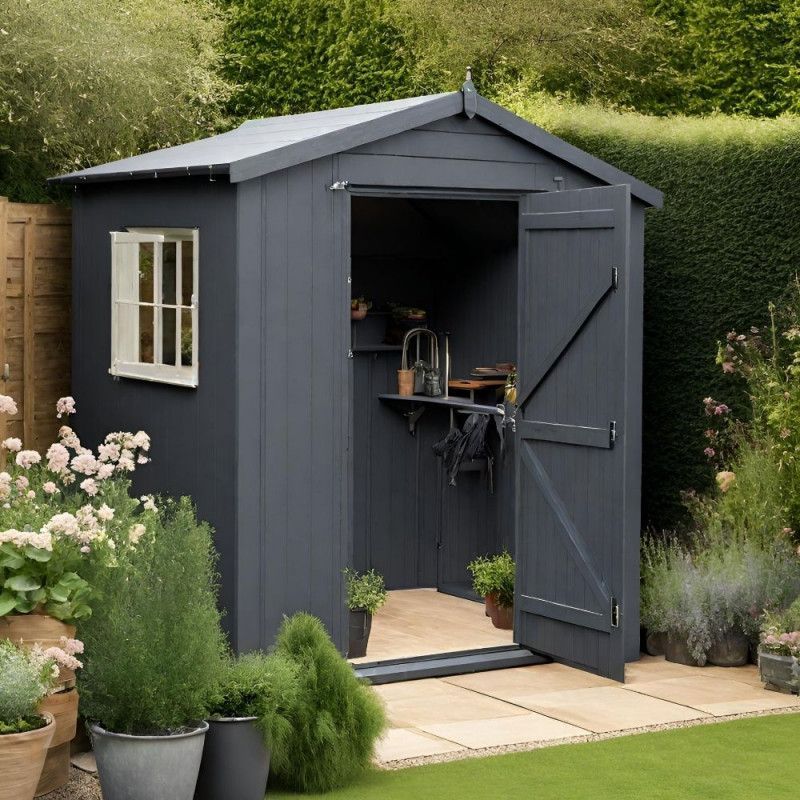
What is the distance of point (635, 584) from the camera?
8047 mm

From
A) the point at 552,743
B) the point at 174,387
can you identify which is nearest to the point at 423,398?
the point at 174,387

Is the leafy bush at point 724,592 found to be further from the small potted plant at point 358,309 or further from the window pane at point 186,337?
the window pane at point 186,337

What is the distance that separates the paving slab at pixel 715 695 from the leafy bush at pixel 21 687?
10.7 ft

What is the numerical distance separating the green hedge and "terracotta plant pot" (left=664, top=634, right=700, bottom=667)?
0.93 meters

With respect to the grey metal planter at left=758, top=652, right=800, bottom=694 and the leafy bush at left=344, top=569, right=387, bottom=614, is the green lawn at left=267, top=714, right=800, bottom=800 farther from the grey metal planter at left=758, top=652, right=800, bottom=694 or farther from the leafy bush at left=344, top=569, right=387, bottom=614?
the leafy bush at left=344, top=569, right=387, bottom=614

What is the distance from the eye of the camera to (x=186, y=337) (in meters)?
7.71

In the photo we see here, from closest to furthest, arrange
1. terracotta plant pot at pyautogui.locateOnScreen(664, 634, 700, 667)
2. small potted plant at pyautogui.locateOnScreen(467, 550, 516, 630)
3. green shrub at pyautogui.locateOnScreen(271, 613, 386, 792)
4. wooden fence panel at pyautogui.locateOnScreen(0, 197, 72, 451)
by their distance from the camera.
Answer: green shrub at pyautogui.locateOnScreen(271, 613, 386, 792) < terracotta plant pot at pyautogui.locateOnScreen(664, 634, 700, 667) < small potted plant at pyautogui.locateOnScreen(467, 550, 516, 630) < wooden fence panel at pyautogui.locateOnScreen(0, 197, 72, 451)

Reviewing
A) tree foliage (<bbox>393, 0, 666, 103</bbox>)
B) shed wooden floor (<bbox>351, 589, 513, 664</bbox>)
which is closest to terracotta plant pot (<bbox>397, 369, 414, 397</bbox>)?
shed wooden floor (<bbox>351, 589, 513, 664</bbox>)

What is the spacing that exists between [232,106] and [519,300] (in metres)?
9.68

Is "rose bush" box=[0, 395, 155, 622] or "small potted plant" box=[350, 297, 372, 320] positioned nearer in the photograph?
"rose bush" box=[0, 395, 155, 622]

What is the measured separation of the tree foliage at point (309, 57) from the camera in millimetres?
16953

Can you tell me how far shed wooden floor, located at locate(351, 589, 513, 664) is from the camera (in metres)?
8.01

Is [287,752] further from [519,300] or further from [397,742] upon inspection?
[519,300]

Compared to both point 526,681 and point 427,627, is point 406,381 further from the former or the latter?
point 526,681
